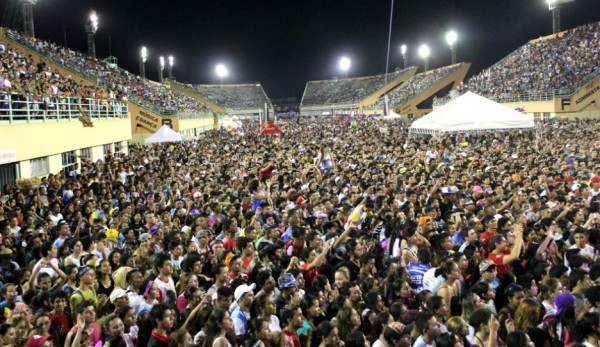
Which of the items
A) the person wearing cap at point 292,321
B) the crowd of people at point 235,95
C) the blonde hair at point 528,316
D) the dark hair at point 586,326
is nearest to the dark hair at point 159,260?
the person wearing cap at point 292,321

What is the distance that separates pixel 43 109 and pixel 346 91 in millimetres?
87990

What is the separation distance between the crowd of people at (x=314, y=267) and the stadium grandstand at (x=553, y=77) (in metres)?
25.5

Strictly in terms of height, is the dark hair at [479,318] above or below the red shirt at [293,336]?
above

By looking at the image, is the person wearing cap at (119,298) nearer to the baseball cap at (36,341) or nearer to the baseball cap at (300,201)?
the baseball cap at (36,341)

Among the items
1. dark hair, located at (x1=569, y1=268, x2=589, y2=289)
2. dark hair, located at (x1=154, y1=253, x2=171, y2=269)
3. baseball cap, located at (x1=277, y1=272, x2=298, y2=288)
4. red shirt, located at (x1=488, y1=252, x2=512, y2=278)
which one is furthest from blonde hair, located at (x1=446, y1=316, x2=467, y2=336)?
dark hair, located at (x1=154, y1=253, x2=171, y2=269)

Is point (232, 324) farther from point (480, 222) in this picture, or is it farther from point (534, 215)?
point (534, 215)

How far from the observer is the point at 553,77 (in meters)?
40.3

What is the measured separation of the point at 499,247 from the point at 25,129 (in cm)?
1228

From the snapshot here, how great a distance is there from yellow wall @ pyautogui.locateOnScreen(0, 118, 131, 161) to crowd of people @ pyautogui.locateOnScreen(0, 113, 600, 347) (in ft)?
7.09

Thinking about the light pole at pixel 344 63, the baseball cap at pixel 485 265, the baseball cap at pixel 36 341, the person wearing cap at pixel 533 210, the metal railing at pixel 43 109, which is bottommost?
the baseball cap at pixel 36 341

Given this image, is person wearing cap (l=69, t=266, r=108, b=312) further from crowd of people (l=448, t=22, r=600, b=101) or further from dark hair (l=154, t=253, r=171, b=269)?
crowd of people (l=448, t=22, r=600, b=101)

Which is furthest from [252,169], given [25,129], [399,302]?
[399,302]

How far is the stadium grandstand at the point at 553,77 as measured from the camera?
35.6 m

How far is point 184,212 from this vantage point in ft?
33.7
